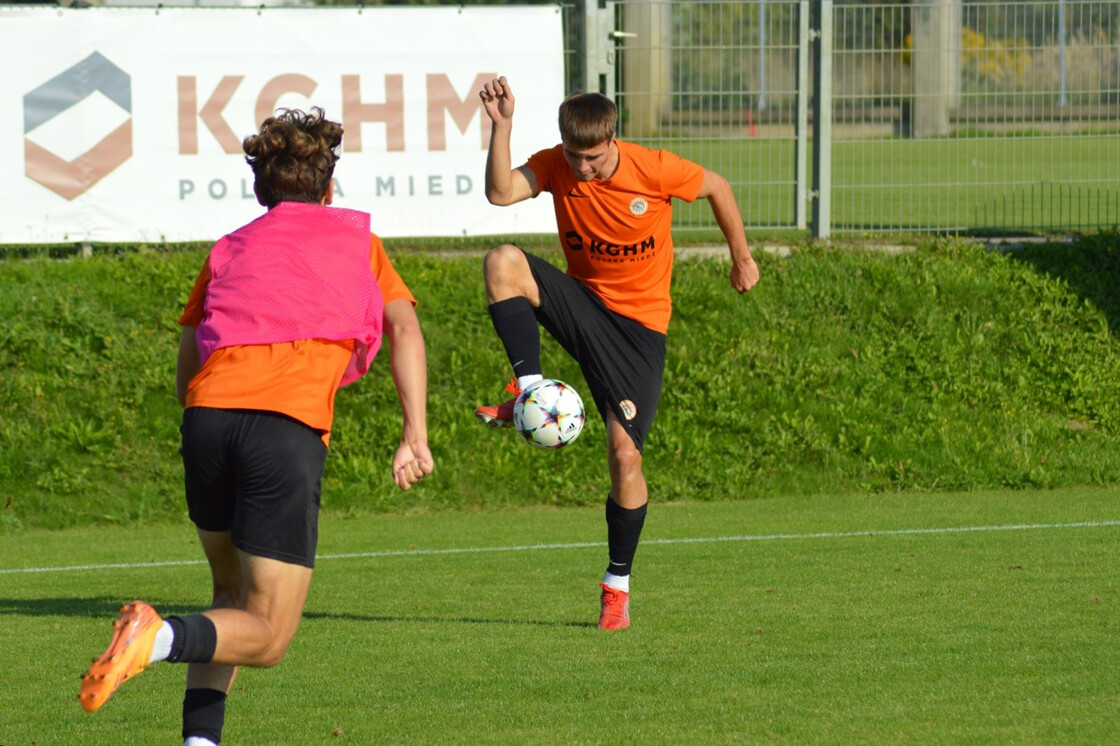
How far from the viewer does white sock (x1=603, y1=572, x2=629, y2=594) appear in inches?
267

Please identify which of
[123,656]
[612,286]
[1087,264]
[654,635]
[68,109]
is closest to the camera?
[123,656]

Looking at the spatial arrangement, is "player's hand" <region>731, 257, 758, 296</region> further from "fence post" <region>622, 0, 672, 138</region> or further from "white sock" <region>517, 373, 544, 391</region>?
"fence post" <region>622, 0, 672, 138</region>

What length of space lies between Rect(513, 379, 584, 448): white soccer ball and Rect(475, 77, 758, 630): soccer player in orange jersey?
13 centimetres

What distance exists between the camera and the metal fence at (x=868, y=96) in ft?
46.0

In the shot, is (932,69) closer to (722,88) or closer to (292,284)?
(722,88)

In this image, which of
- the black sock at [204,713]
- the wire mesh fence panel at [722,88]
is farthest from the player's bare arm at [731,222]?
the wire mesh fence panel at [722,88]

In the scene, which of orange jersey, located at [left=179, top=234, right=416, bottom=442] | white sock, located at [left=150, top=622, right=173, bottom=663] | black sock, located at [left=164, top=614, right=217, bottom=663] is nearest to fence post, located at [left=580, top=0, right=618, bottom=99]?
orange jersey, located at [left=179, top=234, right=416, bottom=442]

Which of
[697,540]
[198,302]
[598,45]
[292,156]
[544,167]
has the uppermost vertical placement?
[598,45]

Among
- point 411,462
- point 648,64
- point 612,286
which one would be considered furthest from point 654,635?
point 648,64

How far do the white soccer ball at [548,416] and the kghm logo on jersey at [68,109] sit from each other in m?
7.69

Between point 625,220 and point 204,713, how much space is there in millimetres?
3458

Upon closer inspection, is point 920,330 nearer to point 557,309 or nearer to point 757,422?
point 757,422

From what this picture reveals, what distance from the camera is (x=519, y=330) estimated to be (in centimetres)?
704

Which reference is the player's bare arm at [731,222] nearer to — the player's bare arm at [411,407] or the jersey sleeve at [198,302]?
the player's bare arm at [411,407]
